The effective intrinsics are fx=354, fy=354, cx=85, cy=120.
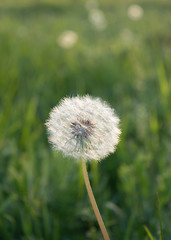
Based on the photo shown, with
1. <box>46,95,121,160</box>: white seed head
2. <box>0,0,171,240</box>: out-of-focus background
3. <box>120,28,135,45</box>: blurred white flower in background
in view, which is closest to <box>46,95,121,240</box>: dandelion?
<box>46,95,121,160</box>: white seed head

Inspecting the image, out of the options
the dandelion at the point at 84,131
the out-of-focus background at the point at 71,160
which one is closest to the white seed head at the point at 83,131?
the dandelion at the point at 84,131

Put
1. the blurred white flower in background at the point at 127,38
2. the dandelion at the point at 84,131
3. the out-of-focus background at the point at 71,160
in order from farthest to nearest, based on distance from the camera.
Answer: the blurred white flower in background at the point at 127,38 < the out-of-focus background at the point at 71,160 < the dandelion at the point at 84,131

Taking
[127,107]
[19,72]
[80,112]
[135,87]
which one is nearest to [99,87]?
[135,87]

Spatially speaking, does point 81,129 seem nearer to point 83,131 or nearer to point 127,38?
point 83,131

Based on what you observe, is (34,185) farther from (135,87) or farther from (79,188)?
(135,87)

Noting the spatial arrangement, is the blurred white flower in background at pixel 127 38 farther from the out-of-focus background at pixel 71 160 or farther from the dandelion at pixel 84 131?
the dandelion at pixel 84 131

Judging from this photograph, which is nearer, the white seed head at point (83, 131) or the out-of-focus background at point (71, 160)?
the white seed head at point (83, 131)

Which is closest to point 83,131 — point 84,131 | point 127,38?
point 84,131
